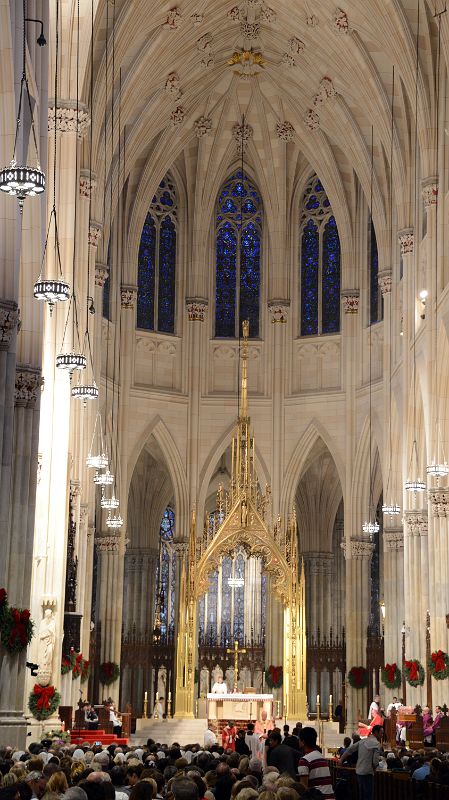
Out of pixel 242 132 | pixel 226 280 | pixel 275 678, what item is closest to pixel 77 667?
pixel 275 678

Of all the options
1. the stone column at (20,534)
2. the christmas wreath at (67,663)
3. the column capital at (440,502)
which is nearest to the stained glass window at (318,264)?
the column capital at (440,502)

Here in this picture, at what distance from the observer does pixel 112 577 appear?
41.6 m

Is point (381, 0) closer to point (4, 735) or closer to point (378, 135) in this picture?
point (378, 135)

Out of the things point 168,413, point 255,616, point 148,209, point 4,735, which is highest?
point 148,209

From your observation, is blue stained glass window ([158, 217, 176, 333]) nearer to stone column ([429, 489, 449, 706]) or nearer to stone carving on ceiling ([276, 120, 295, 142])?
stone carving on ceiling ([276, 120, 295, 142])

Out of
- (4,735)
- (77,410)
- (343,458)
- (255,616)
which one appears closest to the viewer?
(4,735)

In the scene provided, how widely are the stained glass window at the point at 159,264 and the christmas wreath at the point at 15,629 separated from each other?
82.5ft

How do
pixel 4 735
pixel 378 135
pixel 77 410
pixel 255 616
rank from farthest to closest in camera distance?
pixel 255 616 → pixel 378 135 → pixel 77 410 → pixel 4 735

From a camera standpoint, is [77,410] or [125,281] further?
[125,281]

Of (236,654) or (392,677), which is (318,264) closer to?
(236,654)

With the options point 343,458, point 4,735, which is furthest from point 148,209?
point 4,735

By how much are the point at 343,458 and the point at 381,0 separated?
15096 millimetres

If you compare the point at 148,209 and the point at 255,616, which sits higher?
the point at 148,209

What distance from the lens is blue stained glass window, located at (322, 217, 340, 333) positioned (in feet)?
147
